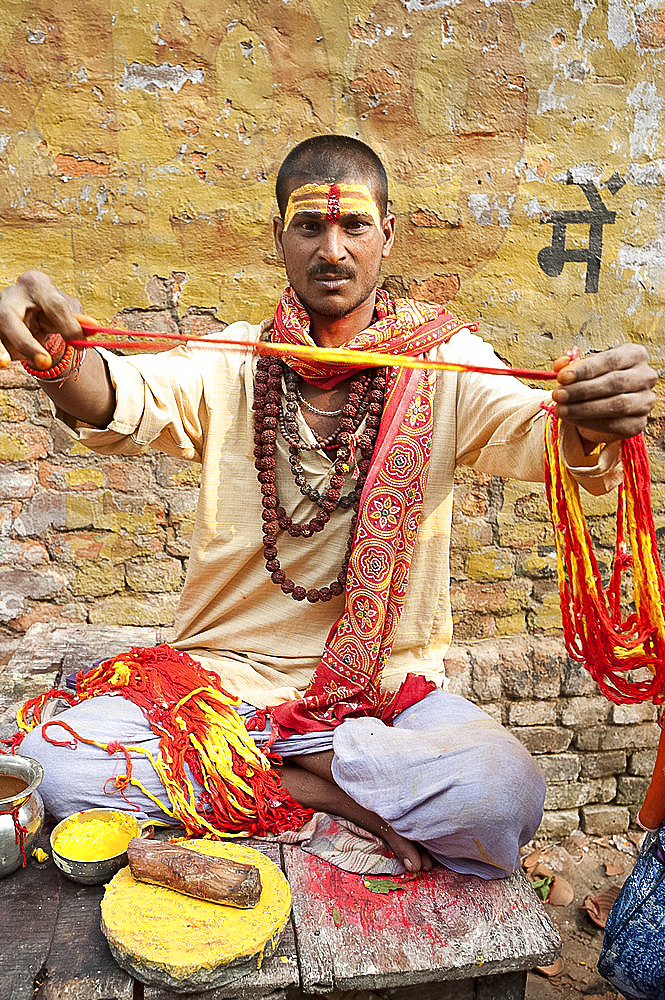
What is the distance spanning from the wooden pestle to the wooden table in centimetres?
15

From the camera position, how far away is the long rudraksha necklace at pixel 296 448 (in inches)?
97.4

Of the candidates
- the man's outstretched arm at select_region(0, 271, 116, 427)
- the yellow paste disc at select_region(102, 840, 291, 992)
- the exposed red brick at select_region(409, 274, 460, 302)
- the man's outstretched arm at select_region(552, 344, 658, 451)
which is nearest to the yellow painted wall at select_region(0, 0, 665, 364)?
the exposed red brick at select_region(409, 274, 460, 302)

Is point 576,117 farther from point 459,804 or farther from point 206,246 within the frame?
point 459,804

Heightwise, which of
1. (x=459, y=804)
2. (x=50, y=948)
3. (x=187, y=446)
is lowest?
(x=50, y=948)

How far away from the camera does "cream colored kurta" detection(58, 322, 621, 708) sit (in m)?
2.53

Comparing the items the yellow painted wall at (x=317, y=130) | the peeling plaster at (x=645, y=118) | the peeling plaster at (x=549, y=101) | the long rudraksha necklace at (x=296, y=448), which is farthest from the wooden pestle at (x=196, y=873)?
the peeling plaster at (x=645, y=118)

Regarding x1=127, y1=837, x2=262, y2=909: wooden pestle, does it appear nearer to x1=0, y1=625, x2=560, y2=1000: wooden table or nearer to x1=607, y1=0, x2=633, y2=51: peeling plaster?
x1=0, y1=625, x2=560, y2=1000: wooden table

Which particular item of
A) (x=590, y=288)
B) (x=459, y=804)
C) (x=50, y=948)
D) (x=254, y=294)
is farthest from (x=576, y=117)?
(x=50, y=948)

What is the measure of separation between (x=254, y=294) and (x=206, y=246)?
0.87ft

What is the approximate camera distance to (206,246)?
3.36m

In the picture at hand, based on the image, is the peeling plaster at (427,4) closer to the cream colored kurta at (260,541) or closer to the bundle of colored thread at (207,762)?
the cream colored kurta at (260,541)

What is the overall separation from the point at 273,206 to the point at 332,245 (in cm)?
110

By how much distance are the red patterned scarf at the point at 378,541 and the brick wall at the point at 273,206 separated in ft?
3.46

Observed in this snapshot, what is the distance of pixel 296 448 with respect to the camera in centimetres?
253
